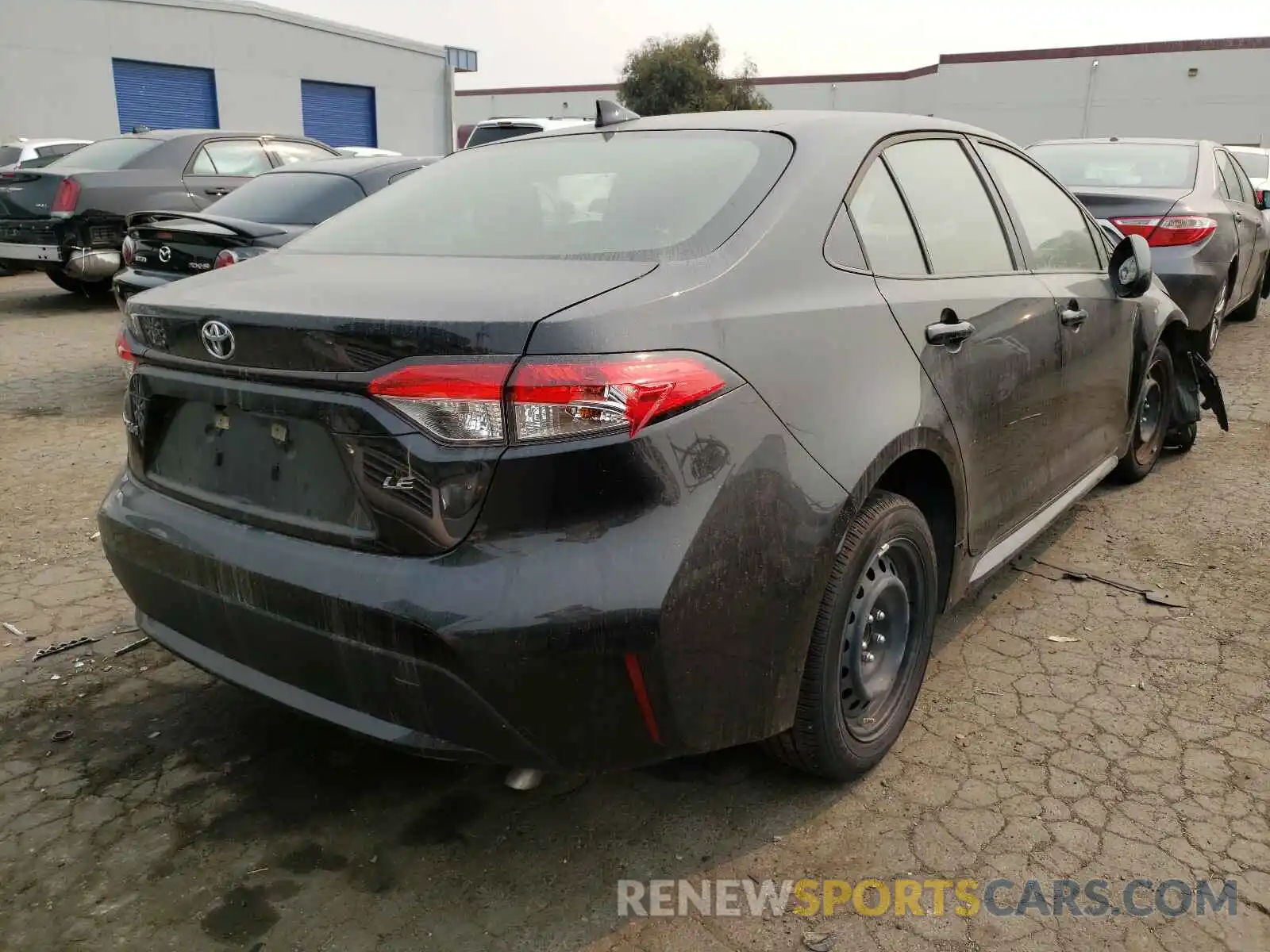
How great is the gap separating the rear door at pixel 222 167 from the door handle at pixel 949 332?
8416 millimetres

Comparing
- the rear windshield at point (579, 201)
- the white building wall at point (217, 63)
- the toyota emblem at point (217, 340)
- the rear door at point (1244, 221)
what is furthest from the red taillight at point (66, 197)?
the white building wall at point (217, 63)

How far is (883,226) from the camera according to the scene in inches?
101

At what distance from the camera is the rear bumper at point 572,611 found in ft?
5.91

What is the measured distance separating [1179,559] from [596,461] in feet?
10.3

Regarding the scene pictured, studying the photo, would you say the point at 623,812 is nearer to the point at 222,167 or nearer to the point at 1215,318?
the point at 1215,318

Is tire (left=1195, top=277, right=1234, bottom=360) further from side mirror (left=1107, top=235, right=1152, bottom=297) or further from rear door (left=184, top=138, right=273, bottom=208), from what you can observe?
rear door (left=184, top=138, right=273, bottom=208)

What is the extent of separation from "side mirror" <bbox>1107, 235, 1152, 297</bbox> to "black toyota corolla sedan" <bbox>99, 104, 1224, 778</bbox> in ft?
3.49

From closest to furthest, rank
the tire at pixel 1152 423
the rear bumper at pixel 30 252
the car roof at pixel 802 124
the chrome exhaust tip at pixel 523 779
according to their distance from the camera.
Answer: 1. the chrome exhaust tip at pixel 523 779
2. the car roof at pixel 802 124
3. the tire at pixel 1152 423
4. the rear bumper at pixel 30 252

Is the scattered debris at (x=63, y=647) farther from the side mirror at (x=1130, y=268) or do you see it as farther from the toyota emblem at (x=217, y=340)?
the side mirror at (x=1130, y=268)

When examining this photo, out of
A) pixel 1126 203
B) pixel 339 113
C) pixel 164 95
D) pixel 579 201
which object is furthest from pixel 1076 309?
pixel 339 113

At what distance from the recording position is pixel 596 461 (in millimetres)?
1790

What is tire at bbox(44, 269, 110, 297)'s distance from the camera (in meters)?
10.5

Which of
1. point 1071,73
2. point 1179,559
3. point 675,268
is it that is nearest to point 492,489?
point 675,268

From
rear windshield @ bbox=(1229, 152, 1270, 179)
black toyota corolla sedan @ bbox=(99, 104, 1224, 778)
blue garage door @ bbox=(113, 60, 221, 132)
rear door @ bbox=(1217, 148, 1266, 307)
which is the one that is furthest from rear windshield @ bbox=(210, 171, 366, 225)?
blue garage door @ bbox=(113, 60, 221, 132)
